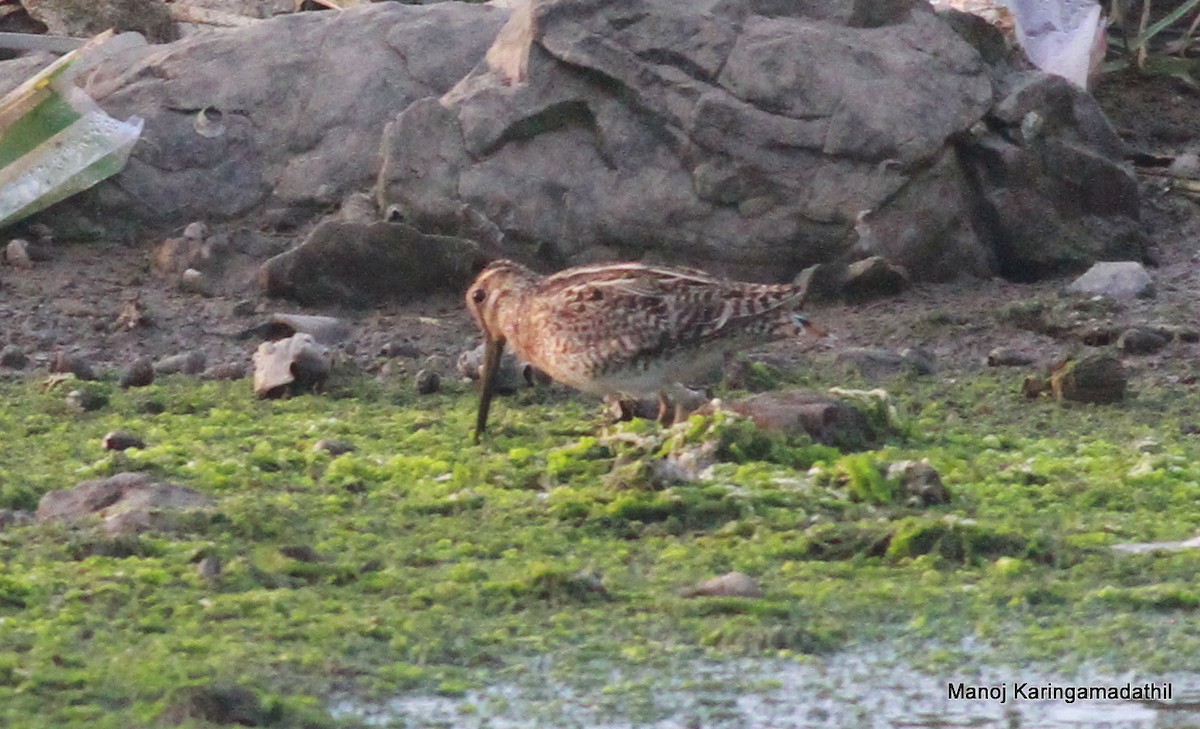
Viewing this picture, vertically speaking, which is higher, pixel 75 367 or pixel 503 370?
pixel 503 370

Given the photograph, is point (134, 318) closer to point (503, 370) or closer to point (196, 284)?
point (196, 284)

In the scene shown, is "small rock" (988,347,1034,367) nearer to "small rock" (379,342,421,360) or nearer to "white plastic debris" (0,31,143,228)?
"small rock" (379,342,421,360)

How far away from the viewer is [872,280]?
31.9 feet

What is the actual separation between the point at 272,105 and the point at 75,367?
253 cm

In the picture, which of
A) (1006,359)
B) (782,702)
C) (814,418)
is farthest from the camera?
(1006,359)

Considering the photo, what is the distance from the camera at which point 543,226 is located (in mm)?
9844

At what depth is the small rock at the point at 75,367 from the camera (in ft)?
28.4

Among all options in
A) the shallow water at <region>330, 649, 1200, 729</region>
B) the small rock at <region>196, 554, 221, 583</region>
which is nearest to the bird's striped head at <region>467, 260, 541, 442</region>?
the small rock at <region>196, 554, 221, 583</region>

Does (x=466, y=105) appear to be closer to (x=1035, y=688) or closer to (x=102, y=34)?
(x=102, y=34)

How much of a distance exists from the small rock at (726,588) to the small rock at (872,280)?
4176 mm

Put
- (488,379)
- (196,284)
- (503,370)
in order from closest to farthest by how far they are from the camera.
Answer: (488,379), (503,370), (196,284)

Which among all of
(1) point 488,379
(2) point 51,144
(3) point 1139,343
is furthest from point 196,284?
(3) point 1139,343

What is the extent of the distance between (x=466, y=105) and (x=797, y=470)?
11.8ft

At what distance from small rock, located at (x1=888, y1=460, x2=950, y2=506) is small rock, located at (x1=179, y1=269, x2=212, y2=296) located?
4.24 m
